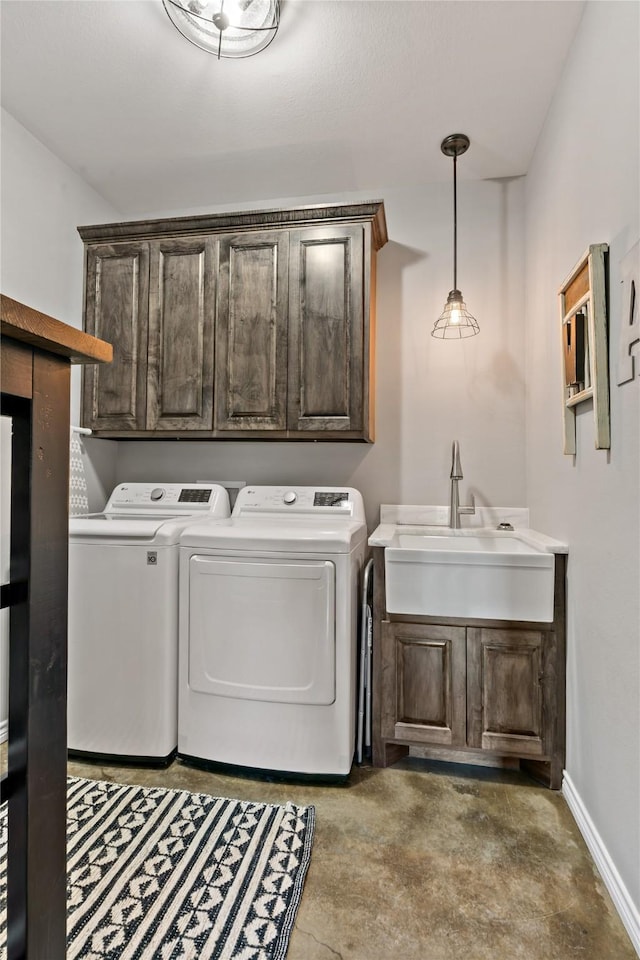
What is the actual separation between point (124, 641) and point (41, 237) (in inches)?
74.1

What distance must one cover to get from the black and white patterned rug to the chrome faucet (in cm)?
138

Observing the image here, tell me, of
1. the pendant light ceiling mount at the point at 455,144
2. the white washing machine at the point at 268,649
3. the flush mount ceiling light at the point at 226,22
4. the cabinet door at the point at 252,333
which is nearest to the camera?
the flush mount ceiling light at the point at 226,22

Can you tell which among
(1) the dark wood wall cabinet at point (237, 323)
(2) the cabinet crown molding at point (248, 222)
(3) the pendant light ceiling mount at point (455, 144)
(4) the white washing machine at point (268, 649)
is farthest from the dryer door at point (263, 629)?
(3) the pendant light ceiling mount at point (455, 144)

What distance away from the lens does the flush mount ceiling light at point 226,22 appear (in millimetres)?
1672

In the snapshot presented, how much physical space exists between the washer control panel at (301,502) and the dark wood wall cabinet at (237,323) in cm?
27

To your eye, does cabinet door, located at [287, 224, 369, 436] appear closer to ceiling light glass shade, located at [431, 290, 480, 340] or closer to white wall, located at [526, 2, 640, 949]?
ceiling light glass shade, located at [431, 290, 480, 340]

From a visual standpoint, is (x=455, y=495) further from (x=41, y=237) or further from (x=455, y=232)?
(x=41, y=237)

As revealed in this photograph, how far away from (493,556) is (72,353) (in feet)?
5.19

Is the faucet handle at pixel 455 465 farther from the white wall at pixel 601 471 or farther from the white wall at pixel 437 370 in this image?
the white wall at pixel 601 471

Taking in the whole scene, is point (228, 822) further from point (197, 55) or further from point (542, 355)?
point (197, 55)

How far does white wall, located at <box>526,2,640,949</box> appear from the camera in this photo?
4.17 ft

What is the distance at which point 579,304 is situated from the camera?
1.62m

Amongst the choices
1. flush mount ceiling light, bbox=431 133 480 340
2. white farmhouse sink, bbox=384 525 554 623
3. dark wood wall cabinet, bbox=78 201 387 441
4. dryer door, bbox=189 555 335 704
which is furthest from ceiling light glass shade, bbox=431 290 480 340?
dryer door, bbox=189 555 335 704

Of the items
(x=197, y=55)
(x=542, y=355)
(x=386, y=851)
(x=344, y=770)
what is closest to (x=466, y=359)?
(x=542, y=355)
